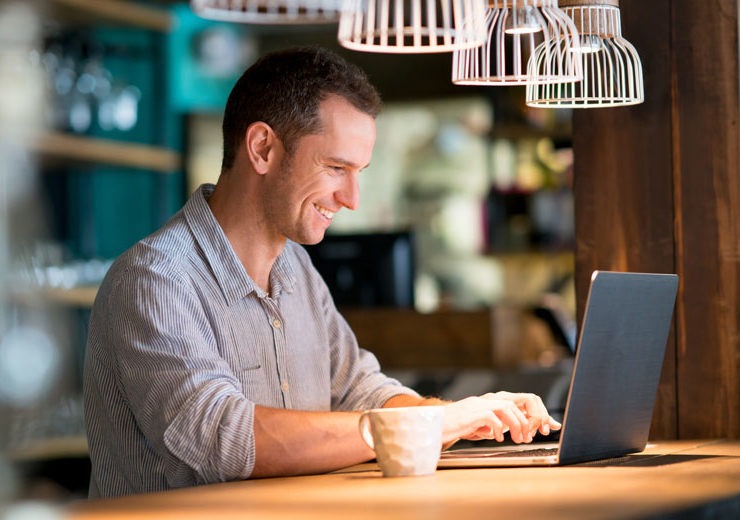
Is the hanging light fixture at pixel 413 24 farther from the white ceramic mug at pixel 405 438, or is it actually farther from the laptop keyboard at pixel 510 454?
the laptop keyboard at pixel 510 454

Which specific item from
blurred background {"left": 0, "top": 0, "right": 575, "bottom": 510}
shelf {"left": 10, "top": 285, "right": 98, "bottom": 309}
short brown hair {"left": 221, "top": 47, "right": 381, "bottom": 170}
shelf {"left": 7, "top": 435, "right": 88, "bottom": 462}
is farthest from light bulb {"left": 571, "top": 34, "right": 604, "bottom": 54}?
shelf {"left": 7, "top": 435, "right": 88, "bottom": 462}

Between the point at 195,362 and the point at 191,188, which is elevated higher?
the point at 191,188

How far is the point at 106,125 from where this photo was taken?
505 cm

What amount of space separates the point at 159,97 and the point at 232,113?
3149 mm

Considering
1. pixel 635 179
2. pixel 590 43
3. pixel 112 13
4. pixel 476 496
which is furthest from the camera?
pixel 112 13

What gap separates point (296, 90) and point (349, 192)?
0.68ft

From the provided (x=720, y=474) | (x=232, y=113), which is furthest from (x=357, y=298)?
(x=720, y=474)

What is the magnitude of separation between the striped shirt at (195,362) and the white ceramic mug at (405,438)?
24 cm

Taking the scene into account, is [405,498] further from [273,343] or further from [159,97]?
[159,97]

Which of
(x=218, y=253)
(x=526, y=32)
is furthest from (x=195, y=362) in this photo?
(x=526, y=32)

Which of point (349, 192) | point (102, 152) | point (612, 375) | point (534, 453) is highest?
point (102, 152)

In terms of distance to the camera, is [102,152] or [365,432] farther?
[102,152]

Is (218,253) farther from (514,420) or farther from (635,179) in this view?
(635,179)

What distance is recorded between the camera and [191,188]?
6.36 metres
